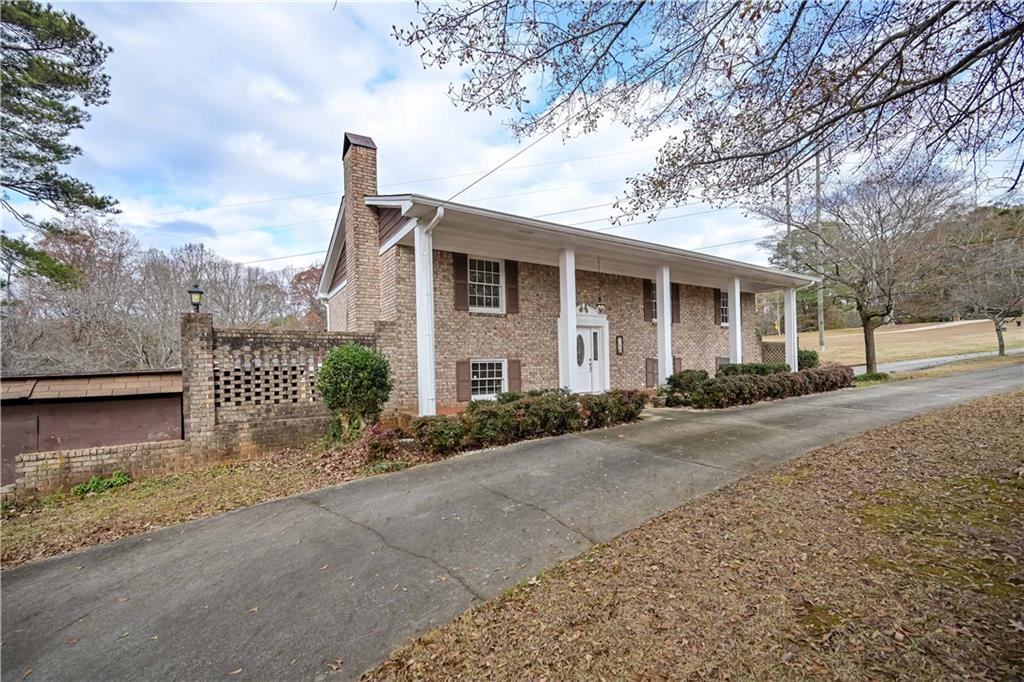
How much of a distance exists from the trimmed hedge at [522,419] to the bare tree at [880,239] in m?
10.2

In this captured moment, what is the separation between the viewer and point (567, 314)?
32.1 ft

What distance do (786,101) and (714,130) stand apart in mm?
644

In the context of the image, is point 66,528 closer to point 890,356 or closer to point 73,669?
point 73,669

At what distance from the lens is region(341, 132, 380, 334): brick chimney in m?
9.58

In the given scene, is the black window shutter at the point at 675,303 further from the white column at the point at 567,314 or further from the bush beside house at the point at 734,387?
the white column at the point at 567,314

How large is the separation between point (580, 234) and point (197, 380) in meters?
7.72

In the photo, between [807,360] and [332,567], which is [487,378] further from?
[807,360]

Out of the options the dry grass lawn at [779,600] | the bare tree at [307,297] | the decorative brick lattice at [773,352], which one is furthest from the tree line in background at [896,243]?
the bare tree at [307,297]

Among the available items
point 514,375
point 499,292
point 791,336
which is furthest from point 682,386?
point 791,336

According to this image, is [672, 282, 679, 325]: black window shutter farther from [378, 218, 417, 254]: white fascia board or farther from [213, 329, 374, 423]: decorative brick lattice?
[213, 329, 374, 423]: decorative brick lattice

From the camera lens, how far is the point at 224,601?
3.01 metres

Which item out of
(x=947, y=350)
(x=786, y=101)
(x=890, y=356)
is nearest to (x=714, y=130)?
(x=786, y=101)

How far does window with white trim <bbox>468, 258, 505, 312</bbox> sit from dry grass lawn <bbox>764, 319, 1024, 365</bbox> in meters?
23.4

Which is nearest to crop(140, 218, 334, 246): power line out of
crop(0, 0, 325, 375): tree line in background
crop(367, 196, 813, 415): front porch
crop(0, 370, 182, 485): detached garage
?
crop(0, 0, 325, 375): tree line in background
